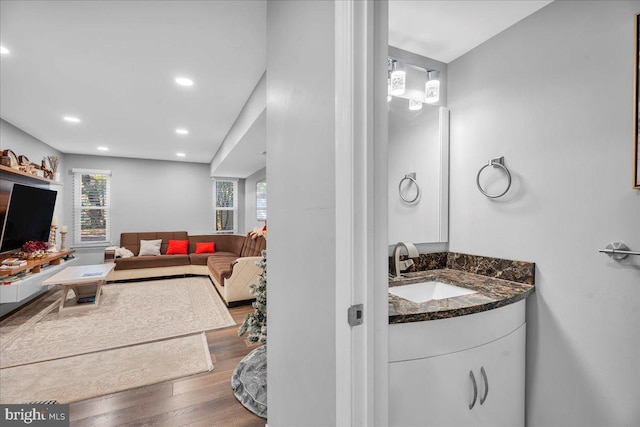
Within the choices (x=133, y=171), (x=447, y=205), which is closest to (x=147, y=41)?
(x=447, y=205)

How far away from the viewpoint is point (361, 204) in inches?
29.9

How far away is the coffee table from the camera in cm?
352

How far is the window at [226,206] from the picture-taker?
6911mm

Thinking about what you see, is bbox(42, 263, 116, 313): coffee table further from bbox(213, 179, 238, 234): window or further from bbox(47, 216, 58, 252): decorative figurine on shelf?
bbox(213, 179, 238, 234): window

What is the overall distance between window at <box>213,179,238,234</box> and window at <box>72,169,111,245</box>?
7.03 feet

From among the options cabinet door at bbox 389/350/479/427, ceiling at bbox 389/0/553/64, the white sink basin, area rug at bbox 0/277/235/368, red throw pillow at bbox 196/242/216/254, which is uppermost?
ceiling at bbox 389/0/553/64

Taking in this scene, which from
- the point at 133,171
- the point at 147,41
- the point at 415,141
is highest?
the point at 147,41

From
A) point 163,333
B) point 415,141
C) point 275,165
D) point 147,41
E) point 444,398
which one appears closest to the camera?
point 444,398

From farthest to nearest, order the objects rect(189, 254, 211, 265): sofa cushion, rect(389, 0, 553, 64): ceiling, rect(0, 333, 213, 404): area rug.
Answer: rect(189, 254, 211, 265): sofa cushion → rect(0, 333, 213, 404): area rug → rect(389, 0, 553, 64): ceiling

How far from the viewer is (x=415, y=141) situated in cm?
192

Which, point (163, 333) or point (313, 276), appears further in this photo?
point (163, 333)

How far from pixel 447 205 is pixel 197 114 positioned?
309 centimetres

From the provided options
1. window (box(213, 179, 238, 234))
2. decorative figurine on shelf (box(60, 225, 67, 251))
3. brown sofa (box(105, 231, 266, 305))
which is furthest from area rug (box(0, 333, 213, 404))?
window (box(213, 179, 238, 234))

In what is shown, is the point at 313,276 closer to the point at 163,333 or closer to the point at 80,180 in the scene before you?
the point at 163,333
